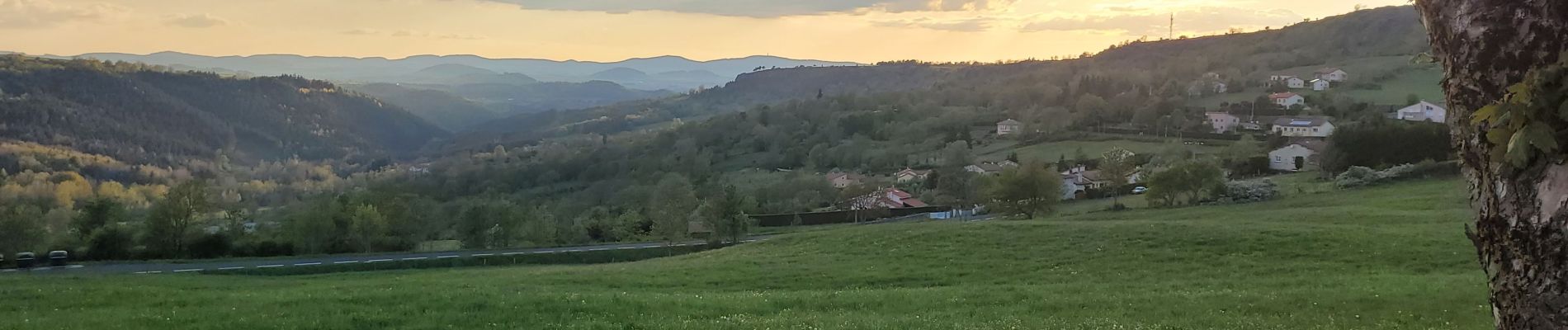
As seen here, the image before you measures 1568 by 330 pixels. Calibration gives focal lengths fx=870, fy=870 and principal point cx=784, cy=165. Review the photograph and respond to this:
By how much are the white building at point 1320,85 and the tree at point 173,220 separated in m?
141

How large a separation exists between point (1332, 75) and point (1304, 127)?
2345 inches

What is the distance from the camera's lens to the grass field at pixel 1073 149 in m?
88.3

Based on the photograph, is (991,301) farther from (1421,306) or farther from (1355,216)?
(1355,216)

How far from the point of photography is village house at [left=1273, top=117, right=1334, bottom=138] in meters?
91.6

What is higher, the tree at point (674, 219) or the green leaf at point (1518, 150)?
the green leaf at point (1518, 150)

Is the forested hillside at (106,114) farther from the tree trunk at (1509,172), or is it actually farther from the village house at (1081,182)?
the tree trunk at (1509,172)

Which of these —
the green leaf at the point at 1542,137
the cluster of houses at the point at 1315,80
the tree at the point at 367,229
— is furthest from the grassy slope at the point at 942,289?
the cluster of houses at the point at 1315,80

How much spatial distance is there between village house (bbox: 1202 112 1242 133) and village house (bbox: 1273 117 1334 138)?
644cm

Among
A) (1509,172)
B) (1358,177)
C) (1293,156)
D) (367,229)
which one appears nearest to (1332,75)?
(1293,156)

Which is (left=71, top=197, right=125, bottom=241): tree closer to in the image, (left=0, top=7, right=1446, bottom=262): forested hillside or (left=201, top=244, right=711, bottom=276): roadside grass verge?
(left=0, top=7, right=1446, bottom=262): forested hillside

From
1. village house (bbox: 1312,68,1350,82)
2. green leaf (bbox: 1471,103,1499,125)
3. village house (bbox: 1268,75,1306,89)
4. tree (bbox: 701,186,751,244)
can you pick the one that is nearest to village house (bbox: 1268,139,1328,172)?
tree (bbox: 701,186,751,244)

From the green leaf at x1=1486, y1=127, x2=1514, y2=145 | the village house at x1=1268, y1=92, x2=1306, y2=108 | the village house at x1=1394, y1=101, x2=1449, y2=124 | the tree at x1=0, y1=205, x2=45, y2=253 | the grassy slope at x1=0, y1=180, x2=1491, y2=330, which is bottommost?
the tree at x1=0, y1=205, x2=45, y2=253

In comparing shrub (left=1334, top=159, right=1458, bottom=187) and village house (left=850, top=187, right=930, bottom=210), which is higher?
shrub (left=1334, top=159, right=1458, bottom=187)

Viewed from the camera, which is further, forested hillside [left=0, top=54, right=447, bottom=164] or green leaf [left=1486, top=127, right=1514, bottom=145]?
forested hillside [left=0, top=54, right=447, bottom=164]
